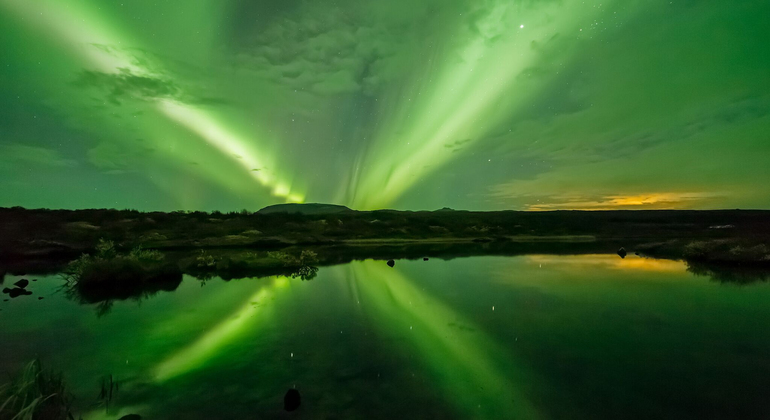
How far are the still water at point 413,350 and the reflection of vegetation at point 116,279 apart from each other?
1058 mm

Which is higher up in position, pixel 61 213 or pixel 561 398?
pixel 61 213

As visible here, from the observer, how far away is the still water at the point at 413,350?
311 inches

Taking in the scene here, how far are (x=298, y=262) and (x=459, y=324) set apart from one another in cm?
1961

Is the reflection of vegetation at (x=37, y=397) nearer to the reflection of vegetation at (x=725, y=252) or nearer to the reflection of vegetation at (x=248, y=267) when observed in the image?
the reflection of vegetation at (x=248, y=267)

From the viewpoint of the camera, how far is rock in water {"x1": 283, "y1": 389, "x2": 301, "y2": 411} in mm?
7610

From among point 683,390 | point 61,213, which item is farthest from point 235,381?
point 61,213

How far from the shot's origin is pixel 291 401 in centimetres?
764

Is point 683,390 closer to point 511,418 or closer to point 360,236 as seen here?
point 511,418

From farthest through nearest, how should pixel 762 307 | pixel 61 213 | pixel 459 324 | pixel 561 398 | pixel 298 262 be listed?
Result: pixel 61 213, pixel 298 262, pixel 762 307, pixel 459 324, pixel 561 398

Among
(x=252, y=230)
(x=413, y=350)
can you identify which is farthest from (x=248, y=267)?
(x=252, y=230)

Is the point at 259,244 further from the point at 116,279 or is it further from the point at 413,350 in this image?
the point at 413,350

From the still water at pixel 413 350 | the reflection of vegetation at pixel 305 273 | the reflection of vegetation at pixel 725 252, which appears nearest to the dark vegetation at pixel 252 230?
the reflection of vegetation at pixel 725 252

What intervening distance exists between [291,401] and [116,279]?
817 inches

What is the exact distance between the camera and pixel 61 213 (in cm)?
6412
